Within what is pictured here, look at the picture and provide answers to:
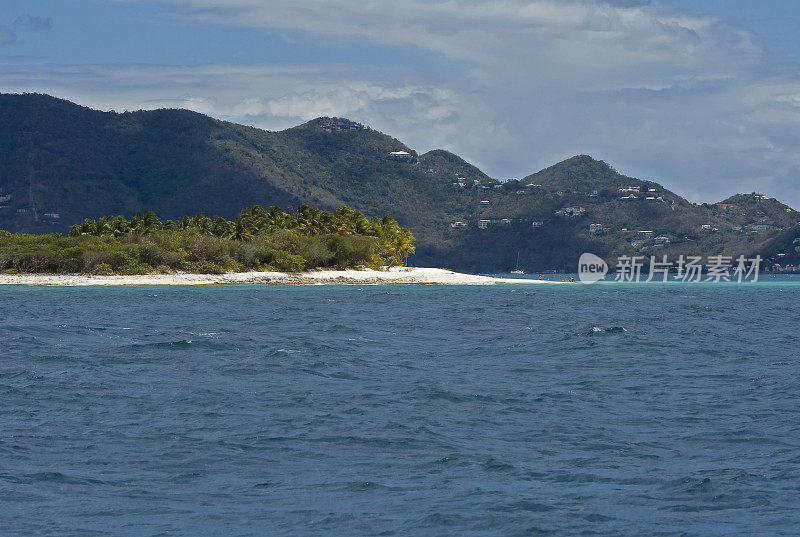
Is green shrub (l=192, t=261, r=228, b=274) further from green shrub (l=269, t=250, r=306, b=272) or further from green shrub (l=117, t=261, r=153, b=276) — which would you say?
green shrub (l=269, t=250, r=306, b=272)

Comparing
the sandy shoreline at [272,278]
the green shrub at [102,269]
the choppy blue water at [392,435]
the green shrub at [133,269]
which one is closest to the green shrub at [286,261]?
the sandy shoreline at [272,278]

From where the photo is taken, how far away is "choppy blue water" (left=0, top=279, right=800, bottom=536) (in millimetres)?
12703

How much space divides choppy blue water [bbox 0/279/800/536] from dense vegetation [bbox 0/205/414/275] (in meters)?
60.0

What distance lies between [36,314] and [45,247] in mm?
51425

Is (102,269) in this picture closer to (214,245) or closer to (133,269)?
(133,269)

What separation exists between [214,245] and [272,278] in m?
7.40

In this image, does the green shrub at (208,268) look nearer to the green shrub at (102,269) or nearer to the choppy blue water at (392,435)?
the green shrub at (102,269)

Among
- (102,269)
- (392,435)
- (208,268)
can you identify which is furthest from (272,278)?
(392,435)

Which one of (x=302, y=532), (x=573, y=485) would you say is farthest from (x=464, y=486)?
(x=302, y=532)

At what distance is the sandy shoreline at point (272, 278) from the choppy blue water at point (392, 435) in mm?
52070

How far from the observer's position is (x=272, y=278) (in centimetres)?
A: 9875

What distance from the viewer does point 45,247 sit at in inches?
3698

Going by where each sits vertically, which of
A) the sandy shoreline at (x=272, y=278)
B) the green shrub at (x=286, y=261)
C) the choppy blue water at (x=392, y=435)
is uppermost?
the green shrub at (x=286, y=261)

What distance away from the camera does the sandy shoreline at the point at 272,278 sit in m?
86.1
